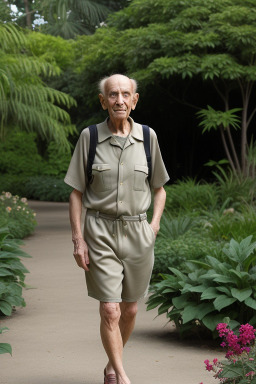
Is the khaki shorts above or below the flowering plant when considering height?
above

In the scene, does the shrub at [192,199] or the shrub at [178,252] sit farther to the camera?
the shrub at [192,199]

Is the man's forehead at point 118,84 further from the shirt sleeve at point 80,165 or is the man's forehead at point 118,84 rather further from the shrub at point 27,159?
the shrub at point 27,159

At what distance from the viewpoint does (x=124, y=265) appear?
15.6 ft

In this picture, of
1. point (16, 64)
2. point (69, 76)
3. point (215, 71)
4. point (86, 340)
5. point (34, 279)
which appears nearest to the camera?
point (86, 340)

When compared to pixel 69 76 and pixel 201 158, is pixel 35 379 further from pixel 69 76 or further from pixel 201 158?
pixel 69 76

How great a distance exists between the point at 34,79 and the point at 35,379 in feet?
46.0

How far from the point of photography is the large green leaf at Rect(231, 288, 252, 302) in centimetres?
578

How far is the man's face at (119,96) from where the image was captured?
476 cm

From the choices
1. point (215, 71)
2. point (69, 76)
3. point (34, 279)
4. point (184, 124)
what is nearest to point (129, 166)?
point (34, 279)

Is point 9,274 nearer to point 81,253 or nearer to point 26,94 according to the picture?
point 81,253

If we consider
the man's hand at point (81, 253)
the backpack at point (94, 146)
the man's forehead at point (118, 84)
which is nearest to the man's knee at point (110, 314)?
the man's hand at point (81, 253)

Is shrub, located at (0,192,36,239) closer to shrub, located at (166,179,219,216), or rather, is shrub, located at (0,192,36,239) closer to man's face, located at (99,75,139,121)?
shrub, located at (166,179,219,216)

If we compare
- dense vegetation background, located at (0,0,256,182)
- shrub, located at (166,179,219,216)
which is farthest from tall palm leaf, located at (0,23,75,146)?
Answer: shrub, located at (166,179,219,216)

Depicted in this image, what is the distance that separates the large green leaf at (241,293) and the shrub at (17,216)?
Result: 891cm
